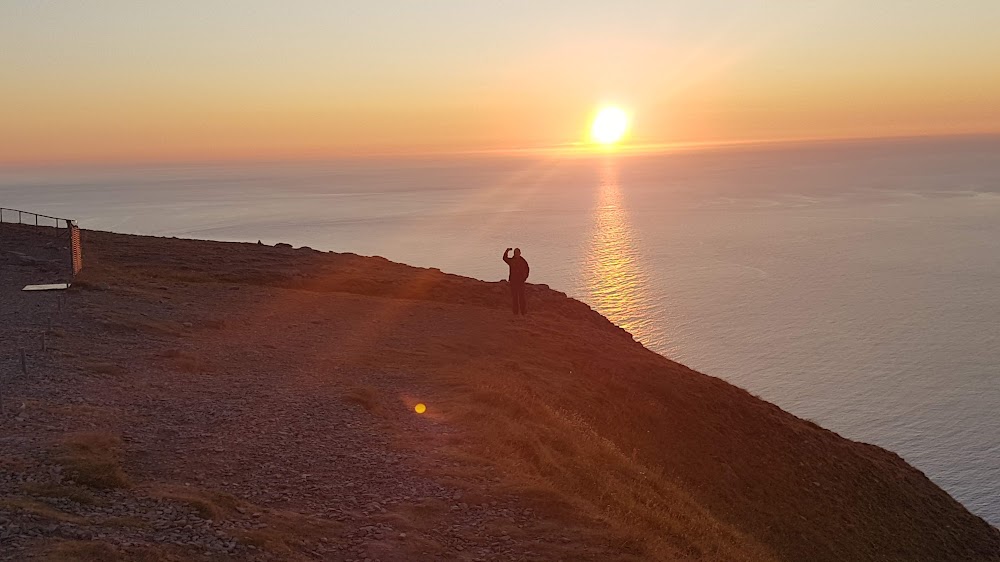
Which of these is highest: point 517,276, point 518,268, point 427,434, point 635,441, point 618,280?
point 518,268

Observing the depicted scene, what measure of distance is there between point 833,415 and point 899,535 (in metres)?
23.9

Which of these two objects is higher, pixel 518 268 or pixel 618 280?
pixel 518 268

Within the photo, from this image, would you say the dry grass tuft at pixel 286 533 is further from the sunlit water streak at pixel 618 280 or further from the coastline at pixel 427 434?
the sunlit water streak at pixel 618 280

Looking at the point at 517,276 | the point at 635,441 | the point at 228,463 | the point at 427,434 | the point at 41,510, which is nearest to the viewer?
the point at 41,510

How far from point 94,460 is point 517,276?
16.5 metres

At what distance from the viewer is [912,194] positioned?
174500 mm

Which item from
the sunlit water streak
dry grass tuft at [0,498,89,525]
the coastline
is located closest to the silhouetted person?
the coastline

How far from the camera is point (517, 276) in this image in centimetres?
2552

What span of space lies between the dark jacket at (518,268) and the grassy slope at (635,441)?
1.58 meters

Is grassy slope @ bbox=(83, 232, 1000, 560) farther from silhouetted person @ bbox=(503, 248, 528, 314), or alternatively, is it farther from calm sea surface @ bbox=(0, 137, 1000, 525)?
calm sea surface @ bbox=(0, 137, 1000, 525)

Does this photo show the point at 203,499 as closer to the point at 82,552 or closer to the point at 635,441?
the point at 82,552

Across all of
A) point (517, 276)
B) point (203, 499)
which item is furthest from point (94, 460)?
point (517, 276)

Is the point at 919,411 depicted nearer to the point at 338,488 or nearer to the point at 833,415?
the point at 833,415

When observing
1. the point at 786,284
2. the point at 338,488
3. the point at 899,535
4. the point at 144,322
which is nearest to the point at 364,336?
the point at 144,322
